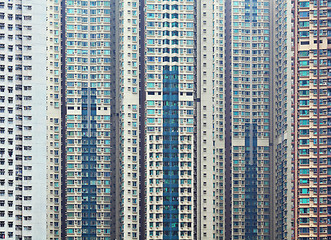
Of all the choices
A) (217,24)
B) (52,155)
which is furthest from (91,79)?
(217,24)

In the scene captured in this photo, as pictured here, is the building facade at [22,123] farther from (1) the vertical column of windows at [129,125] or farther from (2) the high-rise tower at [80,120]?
(2) the high-rise tower at [80,120]

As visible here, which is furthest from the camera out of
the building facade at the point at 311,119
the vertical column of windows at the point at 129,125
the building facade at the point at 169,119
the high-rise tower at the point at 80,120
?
the high-rise tower at the point at 80,120

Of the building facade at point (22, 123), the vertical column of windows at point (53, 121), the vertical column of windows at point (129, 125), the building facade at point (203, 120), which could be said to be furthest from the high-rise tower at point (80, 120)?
the building facade at point (22, 123)

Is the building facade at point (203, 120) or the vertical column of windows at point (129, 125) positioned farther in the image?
the vertical column of windows at point (129, 125)

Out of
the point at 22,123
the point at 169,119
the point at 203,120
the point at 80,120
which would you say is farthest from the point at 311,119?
the point at 22,123

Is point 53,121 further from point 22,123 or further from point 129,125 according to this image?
point 22,123

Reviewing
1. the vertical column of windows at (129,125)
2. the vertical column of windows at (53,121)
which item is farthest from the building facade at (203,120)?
the vertical column of windows at (53,121)

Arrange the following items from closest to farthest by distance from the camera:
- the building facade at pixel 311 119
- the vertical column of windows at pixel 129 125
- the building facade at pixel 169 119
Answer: the building facade at pixel 311 119, the building facade at pixel 169 119, the vertical column of windows at pixel 129 125
